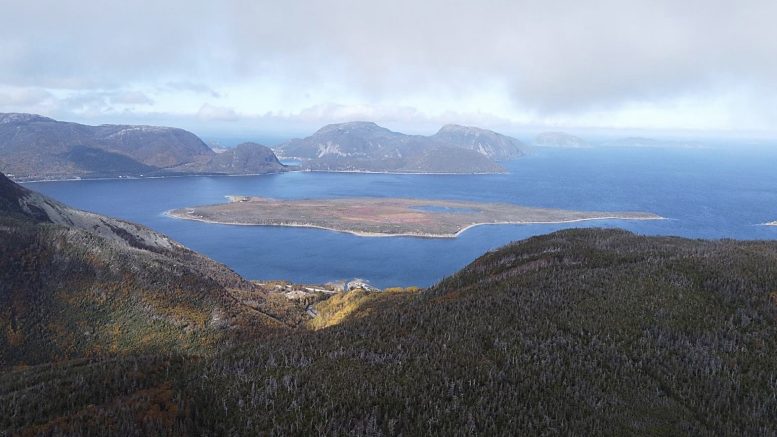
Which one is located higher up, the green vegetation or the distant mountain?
the green vegetation

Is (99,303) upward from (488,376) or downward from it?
downward

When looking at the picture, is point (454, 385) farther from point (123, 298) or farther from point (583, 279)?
point (123, 298)

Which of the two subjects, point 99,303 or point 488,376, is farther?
A: point 99,303

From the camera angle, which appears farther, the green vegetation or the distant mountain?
the distant mountain

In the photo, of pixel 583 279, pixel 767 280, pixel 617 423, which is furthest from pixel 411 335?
pixel 767 280
